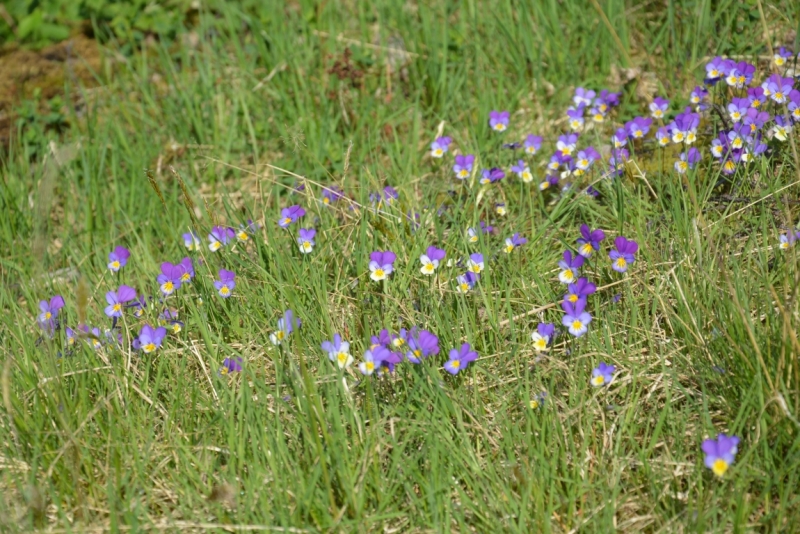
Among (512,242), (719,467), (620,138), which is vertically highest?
(620,138)

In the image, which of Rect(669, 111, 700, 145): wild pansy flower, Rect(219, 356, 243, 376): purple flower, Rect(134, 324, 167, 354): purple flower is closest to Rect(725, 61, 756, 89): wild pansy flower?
Rect(669, 111, 700, 145): wild pansy flower

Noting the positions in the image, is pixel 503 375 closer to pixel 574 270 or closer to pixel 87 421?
pixel 574 270

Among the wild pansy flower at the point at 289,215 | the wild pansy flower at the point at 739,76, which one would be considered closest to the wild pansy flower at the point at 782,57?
the wild pansy flower at the point at 739,76

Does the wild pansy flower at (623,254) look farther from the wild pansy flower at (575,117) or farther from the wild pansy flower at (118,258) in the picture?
the wild pansy flower at (118,258)

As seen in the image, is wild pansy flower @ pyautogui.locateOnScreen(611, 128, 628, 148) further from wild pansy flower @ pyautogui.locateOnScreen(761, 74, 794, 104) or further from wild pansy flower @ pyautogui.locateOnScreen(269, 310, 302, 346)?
wild pansy flower @ pyautogui.locateOnScreen(269, 310, 302, 346)

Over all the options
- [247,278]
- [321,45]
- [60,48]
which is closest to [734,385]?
[247,278]

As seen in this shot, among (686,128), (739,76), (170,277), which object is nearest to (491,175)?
(686,128)

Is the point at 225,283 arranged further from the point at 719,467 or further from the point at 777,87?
the point at 777,87
